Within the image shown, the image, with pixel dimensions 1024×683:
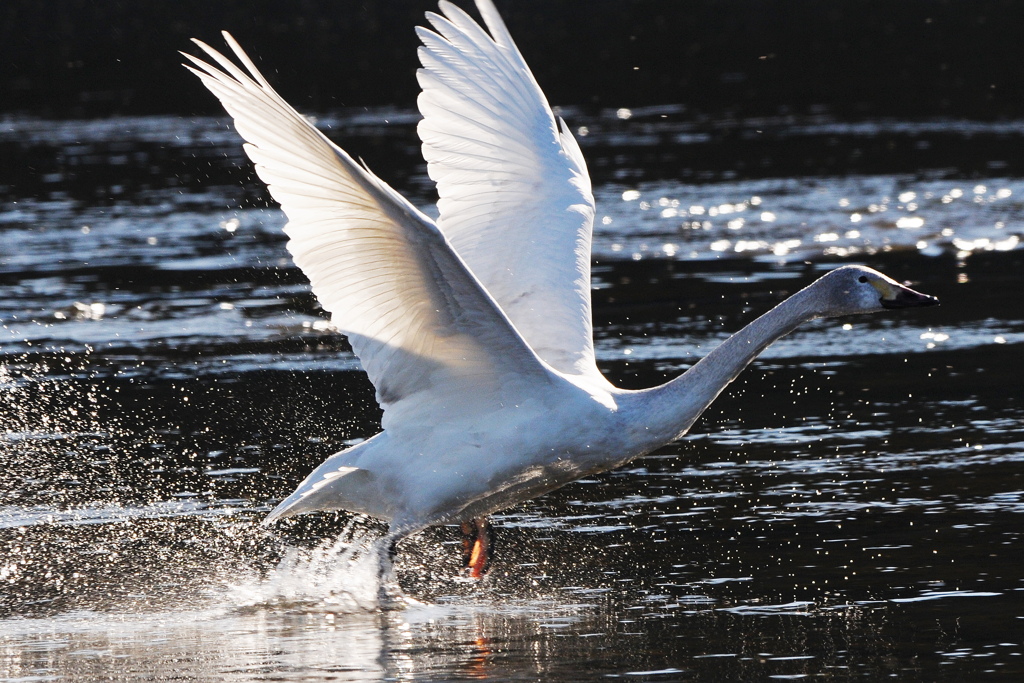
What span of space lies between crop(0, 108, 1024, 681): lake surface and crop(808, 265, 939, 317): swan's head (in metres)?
1.09

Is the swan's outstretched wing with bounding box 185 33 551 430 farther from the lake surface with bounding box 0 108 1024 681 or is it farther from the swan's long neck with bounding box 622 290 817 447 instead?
the lake surface with bounding box 0 108 1024 681

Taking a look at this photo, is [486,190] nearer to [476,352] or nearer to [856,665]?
[476,352]

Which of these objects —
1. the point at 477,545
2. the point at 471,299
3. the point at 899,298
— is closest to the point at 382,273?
the point at 471,299

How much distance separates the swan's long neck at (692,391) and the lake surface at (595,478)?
2.27 ft

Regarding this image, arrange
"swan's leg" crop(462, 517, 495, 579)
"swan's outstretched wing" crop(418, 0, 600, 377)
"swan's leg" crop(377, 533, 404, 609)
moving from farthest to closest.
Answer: "swan's outstretched wing" crop(418, 0, 600, 377) < "swan's leg" crop(462, 517, 495, 579) < "swan's leg" crop(377, 533, 404, 609)

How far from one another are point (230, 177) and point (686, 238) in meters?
6.82

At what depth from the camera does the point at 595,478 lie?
364 inches

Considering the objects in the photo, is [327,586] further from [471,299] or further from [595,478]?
[595,478]

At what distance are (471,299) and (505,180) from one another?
206 cm

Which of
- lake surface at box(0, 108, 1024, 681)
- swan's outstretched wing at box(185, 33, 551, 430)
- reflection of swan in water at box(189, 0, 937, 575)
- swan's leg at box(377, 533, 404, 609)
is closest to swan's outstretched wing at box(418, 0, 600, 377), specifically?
reflection of swan in water at box(189, 0, 937, 575)

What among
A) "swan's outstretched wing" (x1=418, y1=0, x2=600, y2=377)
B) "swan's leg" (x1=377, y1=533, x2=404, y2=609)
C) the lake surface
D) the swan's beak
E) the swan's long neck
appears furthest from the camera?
"swan's outstretched wing" (x1=418, y1=0, x2=600, y2=377)

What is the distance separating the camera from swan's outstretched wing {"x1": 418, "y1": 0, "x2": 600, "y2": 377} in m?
8.52

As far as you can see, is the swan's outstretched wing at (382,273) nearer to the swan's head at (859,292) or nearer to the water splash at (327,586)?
the water splash at (327,586)

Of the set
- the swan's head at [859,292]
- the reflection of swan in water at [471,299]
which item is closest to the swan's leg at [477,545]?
the reflection of swan in water at [471,299]
